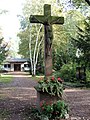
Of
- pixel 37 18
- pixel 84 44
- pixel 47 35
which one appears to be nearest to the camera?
pixel 47 35

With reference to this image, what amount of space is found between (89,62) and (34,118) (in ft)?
50.6

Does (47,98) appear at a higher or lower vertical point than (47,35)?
lower

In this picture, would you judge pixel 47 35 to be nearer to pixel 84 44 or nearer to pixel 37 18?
pixel 37 18

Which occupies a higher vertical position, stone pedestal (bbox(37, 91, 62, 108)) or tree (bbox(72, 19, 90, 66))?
tree (bbox(72, 19, 90, 66))

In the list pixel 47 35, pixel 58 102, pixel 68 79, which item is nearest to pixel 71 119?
pixel 58 102

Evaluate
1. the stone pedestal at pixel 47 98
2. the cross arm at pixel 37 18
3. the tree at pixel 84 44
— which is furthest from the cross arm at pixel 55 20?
the tree at pixel 84 44

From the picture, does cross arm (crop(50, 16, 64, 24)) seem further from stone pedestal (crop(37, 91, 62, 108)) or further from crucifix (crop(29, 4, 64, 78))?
stone pedestal (crop(37, 91, 62, 108))

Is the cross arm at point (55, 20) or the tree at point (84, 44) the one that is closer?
the cross arm at point (55, 20)

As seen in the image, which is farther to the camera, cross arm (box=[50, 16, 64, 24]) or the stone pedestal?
cross arm (box=[50, 16, 64, 24])

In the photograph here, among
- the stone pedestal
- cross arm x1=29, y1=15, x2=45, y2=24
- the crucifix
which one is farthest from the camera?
cross arm x1=29, y1=15, x2=45, y2=24

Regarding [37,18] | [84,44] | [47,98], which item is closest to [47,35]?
[37,18]

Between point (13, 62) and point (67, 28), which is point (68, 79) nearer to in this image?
point (67, 28)

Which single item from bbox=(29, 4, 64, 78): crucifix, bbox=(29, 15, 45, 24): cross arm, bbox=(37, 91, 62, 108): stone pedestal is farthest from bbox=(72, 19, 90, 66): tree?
bbox=(37, 91, 62, 108): stone pedestal

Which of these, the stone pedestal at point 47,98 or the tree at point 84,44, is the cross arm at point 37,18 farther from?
the tree at point 84,44
